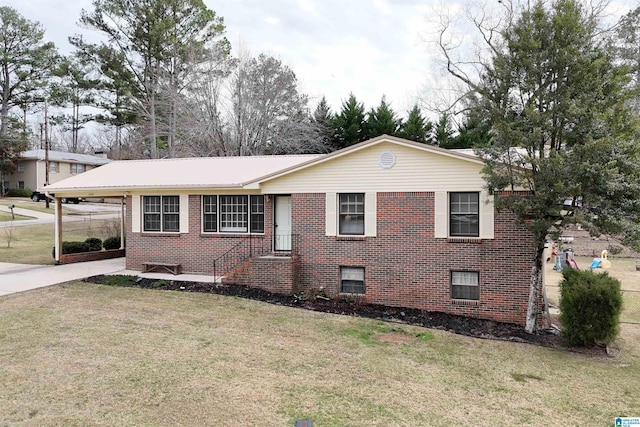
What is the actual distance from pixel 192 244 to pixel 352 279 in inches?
214

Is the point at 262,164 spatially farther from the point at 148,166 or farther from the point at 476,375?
the point at 476,375

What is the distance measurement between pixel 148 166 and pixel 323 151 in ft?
52.2

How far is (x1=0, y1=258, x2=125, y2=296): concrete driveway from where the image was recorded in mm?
12609

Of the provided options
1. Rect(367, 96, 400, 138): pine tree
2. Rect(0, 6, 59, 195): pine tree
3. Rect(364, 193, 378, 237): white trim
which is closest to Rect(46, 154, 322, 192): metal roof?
Rect(364, 193, 378, 237): white trim

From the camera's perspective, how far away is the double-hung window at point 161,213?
14.9 meters

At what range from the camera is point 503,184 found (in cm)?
968

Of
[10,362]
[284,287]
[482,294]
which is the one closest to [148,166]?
[284,287]

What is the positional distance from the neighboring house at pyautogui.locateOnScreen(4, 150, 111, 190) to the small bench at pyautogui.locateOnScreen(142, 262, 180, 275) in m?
36.7

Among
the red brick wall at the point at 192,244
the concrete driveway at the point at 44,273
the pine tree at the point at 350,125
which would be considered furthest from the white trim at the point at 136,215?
the pine tree at the point at 350,125

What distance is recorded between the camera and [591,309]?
906cm

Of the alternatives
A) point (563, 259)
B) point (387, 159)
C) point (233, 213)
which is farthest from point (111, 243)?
point (563, 259)

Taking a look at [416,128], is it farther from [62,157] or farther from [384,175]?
[62,157]

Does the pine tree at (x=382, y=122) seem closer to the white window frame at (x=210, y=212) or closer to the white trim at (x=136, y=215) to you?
the white window frame at (x=210, y=212)

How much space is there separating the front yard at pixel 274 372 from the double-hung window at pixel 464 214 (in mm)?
2953
